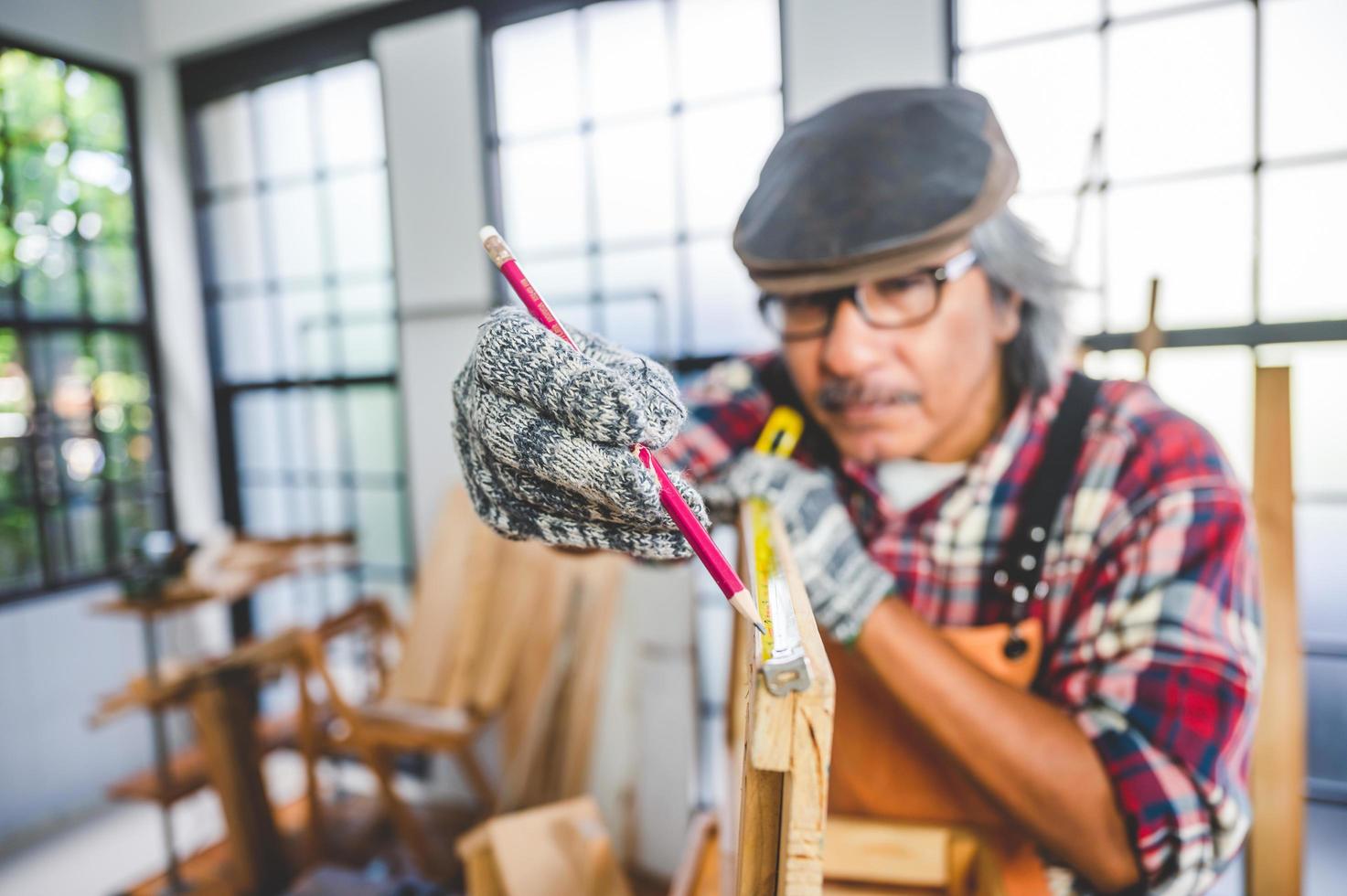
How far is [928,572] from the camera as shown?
1037 mm

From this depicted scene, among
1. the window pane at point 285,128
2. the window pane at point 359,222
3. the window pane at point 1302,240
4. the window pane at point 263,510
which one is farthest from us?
the window pane at point 263,510

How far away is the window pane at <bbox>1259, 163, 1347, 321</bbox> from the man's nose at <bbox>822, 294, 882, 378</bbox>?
1275 mm

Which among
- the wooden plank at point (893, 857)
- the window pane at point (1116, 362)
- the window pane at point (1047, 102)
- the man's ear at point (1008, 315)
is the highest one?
the window pane at point (1047, 102)

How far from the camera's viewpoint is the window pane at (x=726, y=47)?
6.64ft

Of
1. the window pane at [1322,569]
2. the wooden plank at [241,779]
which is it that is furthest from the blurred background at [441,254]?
the wooden plank at [241,779]

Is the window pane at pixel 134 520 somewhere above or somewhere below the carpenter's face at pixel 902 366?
below

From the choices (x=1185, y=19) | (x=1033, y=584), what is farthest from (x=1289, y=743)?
(x=1185, y=19)

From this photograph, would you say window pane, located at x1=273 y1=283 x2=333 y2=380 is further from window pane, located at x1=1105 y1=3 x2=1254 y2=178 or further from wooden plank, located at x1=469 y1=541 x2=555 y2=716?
window pane, located at x1=1105 y1=3 x2=1254 y2=178

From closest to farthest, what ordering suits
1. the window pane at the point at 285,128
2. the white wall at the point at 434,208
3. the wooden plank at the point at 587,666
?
the wooden plank at the point at 587,666 < the white wall at the point at 434,208 < the window pane at the point at 285,128

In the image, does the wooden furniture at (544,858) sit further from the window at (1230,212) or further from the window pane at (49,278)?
the window pane at (49,278)

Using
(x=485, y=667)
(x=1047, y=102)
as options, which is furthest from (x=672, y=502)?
(x=485, y=667)

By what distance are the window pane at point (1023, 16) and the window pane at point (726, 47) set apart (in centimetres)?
59

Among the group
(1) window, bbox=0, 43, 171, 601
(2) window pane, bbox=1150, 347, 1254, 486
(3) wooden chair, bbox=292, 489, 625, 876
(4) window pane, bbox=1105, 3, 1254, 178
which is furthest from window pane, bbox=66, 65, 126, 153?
(2) window pane, bbox=1150, 347, 1254, 486

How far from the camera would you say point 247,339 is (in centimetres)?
318
